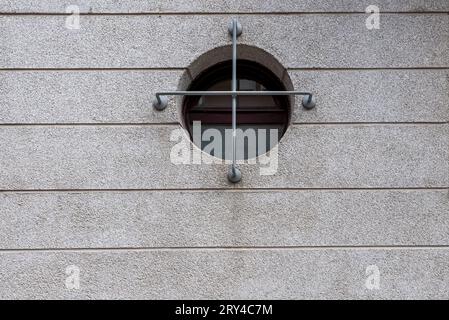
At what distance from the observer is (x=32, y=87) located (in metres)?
7.82

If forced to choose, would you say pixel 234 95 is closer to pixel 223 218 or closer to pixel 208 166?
pixel 208 166

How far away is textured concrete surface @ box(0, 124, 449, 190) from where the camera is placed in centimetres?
758

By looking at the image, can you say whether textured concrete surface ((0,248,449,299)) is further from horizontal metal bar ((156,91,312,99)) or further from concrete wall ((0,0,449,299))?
horizontal metal bar ((156,91,312,99))

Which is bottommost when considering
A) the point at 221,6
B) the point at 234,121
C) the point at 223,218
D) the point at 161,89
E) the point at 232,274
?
the point at 232,274

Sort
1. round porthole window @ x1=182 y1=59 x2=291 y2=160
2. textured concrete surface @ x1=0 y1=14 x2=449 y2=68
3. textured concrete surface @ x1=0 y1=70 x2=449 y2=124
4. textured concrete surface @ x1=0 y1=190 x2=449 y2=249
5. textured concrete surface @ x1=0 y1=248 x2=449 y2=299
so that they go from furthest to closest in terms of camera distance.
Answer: round porthole window @ x1=182 y1=59 x2=291 y2=160 → textured concrete surface @ x1=0 y1=14 x2=449 y2=68 → textured concrete surface @ x1=0 y1=70 x2=449 y2=124 → textured concrete surface @ x1=0 y1=190 x2=449 y2=249 → textured concrete surface @ x1=0 y1=248 x2=449 y2=299

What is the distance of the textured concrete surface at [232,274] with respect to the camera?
736 cm

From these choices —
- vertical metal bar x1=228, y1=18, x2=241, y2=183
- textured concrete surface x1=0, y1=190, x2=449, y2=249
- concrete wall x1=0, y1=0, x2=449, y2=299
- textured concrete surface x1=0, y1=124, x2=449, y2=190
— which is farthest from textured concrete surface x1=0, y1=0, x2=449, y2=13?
textured concrete surface x1=0, y1=190, x2=449, y2=249

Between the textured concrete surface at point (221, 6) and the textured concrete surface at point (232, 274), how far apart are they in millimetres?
2634

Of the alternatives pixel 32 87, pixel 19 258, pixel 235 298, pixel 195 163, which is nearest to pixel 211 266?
pixel 235 298

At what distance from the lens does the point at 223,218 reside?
750cm

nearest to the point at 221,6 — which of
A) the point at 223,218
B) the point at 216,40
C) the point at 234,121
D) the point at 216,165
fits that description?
the point at 216,40

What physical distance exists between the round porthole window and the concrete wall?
0.38 meters

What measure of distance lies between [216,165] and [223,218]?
0.57 meters

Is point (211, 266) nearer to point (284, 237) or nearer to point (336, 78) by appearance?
point (284, 237)
